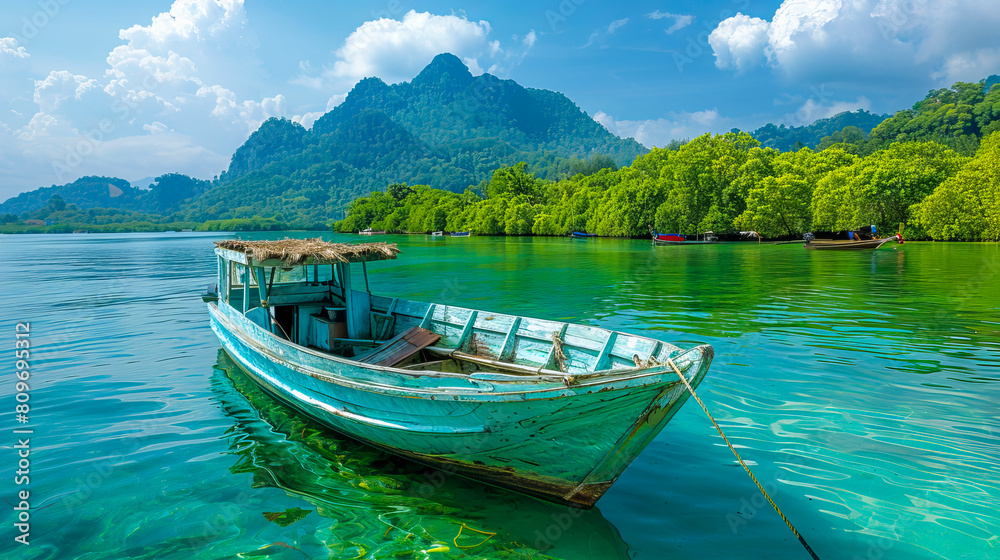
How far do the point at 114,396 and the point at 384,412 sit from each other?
24.6 feet

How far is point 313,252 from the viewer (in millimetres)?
9320

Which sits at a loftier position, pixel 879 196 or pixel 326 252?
pixel 879 196

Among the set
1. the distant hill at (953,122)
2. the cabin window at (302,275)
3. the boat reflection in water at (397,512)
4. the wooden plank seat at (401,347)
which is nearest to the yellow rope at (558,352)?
the boat reflection in water at (397,512)

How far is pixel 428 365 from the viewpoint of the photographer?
8453 millimetres

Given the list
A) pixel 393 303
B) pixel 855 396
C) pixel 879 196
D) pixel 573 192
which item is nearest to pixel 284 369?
pixel 393 303

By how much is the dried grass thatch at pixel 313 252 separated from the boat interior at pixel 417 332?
0.39 metres

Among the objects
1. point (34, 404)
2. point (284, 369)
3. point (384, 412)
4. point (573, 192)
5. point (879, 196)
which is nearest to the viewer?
point (384, 412)

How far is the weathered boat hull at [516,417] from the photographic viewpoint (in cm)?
479

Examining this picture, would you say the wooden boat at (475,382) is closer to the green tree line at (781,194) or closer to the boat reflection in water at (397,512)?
the boat reflection in water at (397,512)

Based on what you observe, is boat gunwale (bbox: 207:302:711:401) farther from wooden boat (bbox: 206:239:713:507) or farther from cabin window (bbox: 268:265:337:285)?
cabin window (bbox: 268:265:337:285)

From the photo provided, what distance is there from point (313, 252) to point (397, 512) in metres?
5.17

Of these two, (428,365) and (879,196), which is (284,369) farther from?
(879,196)

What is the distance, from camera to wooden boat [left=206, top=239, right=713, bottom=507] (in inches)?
193

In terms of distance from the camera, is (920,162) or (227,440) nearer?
(227,440)
